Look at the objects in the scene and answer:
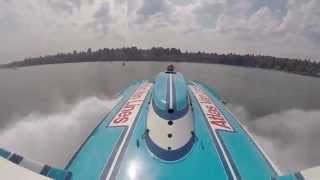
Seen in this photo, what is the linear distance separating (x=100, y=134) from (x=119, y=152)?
92cm

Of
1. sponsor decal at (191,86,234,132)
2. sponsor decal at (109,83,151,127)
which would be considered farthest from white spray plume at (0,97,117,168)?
sponsor decal at (191,86,234,132)

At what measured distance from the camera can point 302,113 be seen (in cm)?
934

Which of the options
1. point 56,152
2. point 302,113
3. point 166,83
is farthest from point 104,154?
point 302,113

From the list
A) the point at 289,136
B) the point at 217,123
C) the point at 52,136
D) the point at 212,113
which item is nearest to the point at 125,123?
the point at 217,123

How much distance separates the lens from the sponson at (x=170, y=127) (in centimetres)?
304

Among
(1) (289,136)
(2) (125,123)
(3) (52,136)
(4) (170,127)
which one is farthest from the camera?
(1) (289,136)

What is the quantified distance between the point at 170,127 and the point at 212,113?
6.54 feet

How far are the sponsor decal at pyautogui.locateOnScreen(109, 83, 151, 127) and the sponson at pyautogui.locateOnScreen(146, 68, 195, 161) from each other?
3.28 ft

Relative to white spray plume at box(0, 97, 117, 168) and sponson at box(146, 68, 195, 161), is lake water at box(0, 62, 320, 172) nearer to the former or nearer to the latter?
white spray plume at box(0, 97, 117, 168)

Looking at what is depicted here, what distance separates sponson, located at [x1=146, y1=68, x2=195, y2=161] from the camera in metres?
3.04

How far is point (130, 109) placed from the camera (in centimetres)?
503

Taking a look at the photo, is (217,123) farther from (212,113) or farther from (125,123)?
(125,123)

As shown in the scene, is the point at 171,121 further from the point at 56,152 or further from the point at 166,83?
the point at 56,152

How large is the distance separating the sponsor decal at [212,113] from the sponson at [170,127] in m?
0.97
